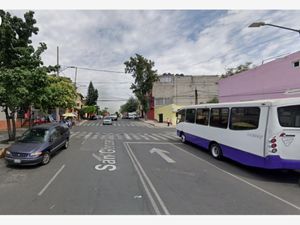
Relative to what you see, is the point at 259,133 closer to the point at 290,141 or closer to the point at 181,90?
the point at 290,141

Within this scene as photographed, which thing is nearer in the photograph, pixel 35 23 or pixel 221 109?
pixel 221 109

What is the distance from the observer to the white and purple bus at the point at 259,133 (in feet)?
25.2

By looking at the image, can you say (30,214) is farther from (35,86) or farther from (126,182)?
(35,86)

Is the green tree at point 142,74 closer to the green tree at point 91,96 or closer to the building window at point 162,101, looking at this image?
the building window at point 162,101

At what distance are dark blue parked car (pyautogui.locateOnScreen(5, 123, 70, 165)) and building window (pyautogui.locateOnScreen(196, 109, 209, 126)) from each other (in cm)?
793

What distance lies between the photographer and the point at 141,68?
61375 mm

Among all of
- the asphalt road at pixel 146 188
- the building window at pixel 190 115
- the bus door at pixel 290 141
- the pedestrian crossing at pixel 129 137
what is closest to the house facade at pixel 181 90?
the pedestrian crossing at pixel 129 137

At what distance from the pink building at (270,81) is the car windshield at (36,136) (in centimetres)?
1472

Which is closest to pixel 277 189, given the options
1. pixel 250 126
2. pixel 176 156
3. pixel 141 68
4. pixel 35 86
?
pixel 250 126

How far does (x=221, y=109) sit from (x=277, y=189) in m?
4.88

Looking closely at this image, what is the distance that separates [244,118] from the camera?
9.36 meters

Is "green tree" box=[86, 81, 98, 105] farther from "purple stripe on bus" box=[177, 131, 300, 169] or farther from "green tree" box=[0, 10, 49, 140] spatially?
"purple stripe on bus" box=[177, 131, 300, 169]

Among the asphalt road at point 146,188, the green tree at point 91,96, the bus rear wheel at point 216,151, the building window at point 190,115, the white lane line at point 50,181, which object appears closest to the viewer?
the asphalt road at point 146,188

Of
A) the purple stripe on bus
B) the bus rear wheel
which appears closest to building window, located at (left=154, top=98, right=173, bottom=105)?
the bus rear wheel
